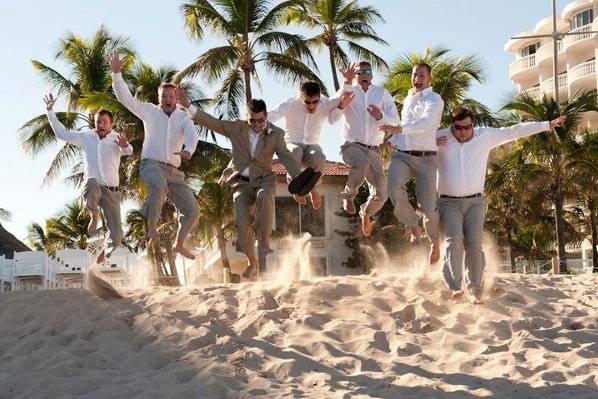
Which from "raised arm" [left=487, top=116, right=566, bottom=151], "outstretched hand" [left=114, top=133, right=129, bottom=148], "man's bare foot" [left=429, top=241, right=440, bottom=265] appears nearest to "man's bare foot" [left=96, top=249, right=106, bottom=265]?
"outstretched hand" [left=114, top=133, right=129, bottom=148]

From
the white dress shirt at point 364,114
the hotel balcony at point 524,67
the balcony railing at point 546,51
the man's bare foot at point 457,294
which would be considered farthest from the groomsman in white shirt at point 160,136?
the hotel balcony at point 524,67

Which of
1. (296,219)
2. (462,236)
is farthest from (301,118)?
(296,219)

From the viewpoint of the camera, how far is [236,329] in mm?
9227

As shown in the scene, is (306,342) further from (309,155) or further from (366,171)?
(366,171)

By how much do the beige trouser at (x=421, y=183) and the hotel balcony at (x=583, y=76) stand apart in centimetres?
4570

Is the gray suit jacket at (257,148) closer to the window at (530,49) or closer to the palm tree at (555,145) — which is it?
the palm tree at (555,145)

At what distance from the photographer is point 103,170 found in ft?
35.7

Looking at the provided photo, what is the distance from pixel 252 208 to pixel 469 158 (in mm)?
2511

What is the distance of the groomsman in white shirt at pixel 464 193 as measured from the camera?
9.73 metres

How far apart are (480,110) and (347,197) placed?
64.1 ft

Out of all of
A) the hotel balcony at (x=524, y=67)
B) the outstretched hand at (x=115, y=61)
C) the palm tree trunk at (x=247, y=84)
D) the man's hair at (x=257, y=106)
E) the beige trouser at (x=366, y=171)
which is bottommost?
the beige trouser at (x=366, y=171)

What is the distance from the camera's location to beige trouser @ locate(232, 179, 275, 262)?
1004 cm

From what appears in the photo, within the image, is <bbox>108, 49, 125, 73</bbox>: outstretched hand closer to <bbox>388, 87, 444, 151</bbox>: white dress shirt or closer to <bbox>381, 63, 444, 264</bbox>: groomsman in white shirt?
<bbox>381, 63, 444, 264</bbox>: groomsman in white shirt

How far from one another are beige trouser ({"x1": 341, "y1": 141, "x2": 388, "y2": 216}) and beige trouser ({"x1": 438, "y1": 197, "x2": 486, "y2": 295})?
3.89 feet
